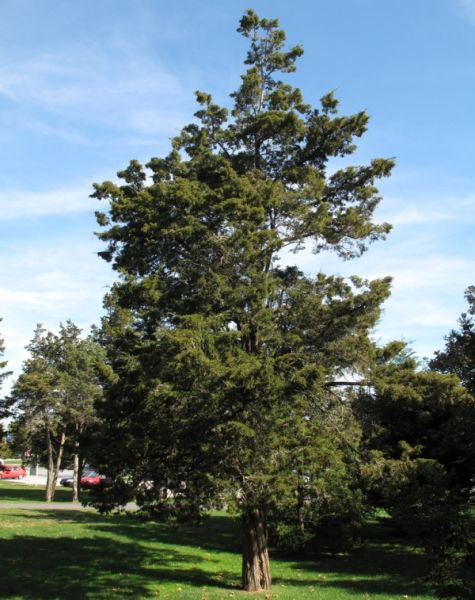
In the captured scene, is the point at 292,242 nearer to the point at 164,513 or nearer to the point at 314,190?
the point at 314,190

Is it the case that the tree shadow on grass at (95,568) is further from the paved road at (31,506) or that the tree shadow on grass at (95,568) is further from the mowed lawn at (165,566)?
the paved road at (31,506)

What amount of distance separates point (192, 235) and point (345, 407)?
17.1 ft

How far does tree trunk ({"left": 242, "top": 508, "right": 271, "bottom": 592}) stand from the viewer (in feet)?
38.8

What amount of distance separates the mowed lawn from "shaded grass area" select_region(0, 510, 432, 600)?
Result: 22 mm

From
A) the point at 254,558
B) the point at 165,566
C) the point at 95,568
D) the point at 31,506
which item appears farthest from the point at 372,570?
the point at 31,506

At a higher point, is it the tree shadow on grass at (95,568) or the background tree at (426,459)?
the background tree at (426,459)

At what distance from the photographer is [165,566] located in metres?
15.4

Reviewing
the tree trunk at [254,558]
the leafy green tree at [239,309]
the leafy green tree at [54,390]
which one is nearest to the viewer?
the leafy green tree at [239,309]

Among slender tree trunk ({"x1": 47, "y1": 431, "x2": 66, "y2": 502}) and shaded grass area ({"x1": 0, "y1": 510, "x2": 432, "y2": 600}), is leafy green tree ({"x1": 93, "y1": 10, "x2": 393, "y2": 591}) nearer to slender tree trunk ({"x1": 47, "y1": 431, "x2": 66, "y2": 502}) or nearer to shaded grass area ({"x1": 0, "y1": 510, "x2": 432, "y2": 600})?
Answer: shaded grass area ({"x1": 0, "y1": 510, "x2": 432, "y2": 600})

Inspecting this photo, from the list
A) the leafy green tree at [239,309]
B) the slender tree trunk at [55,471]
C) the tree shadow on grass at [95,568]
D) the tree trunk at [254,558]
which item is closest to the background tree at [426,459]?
the leafy green tree at [239,309]

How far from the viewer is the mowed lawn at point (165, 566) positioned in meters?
11.6

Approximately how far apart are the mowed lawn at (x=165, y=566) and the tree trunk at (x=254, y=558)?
13.0 inches

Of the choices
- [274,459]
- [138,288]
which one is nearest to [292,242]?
[138,288]

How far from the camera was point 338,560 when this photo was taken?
17.3 metres
